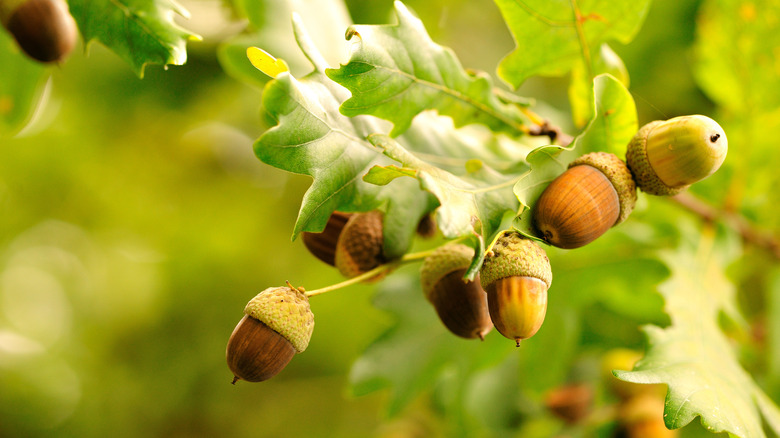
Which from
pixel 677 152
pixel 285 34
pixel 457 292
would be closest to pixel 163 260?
pixel 285 34

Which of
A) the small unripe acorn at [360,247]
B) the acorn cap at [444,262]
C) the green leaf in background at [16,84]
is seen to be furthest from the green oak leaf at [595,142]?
the green leaf in background at [16,84]

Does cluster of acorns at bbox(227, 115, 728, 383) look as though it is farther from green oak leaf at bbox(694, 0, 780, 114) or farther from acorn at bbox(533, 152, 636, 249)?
green oak leaf at bbox(694, 0, 780, 114)

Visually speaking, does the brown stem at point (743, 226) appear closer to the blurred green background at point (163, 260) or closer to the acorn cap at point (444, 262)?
the acorn cap at point (444, 262)

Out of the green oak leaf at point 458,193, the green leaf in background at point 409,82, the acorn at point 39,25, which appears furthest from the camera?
the acorn at point 39,25

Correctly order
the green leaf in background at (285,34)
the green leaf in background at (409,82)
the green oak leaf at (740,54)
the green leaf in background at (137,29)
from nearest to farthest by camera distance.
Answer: the green leaf in background at (409,82), the green leaf in background at (137,29), the green leaf in background at (285,34), the green oak leaf at (740,54)

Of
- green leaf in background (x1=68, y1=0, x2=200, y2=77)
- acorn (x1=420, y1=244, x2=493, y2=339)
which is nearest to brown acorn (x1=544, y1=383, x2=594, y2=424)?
acorn (x1=420, y1=244, x2=493, y2=339)

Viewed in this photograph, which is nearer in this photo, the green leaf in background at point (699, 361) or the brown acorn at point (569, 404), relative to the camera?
the green leaf in background at point (699, 361)

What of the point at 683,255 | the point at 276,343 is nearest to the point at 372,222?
the point at 276,343
